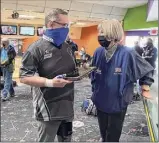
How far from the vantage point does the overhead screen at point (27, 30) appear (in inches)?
493

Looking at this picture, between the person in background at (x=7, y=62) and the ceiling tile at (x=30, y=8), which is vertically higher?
the ceiling tile at (x=30, y=8)

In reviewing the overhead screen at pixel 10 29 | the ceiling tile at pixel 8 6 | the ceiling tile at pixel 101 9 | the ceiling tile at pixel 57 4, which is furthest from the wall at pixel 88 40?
the ceiling tile at pixel 8 6

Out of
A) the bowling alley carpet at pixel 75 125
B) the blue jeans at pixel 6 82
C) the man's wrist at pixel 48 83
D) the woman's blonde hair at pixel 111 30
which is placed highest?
the woman's blonde hair at pixel 111 30

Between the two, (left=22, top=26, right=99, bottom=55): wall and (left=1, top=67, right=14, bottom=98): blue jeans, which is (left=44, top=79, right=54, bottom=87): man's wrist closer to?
(left=1, top=67, right=14, bottom=98): blue jeans

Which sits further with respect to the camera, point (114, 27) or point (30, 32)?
point (30, 32)

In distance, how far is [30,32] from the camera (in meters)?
→ 12.6

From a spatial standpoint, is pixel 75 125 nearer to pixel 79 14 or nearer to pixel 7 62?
pixel 7 62

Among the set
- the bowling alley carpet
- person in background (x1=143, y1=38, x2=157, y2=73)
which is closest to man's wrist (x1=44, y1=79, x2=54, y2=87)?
the bowling alley carpet

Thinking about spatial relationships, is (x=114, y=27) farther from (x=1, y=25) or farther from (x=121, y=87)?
(x=1, y=25)

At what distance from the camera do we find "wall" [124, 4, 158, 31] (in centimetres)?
847

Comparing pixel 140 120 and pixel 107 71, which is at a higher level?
pixel 107 71

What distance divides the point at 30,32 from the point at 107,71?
11.1m

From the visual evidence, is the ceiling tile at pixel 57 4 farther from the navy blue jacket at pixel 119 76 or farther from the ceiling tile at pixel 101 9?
the navy blue jacket at pixel 119 76

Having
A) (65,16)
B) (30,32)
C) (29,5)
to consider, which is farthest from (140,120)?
(30,32)
